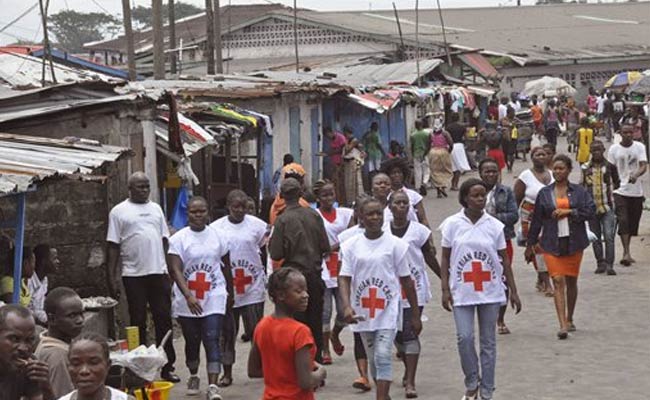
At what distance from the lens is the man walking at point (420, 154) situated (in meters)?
29.9

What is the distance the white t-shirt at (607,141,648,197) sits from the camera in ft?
58.5

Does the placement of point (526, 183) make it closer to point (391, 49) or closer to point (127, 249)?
point (127, 249)

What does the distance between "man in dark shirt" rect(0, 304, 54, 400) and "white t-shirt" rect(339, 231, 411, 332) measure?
4015 mm

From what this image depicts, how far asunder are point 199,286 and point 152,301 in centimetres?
119

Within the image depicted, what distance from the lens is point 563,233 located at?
43.5 feet

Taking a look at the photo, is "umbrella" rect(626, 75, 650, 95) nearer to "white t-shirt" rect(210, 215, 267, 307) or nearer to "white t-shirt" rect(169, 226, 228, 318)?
"white t-shirt" rect(210, 215, 267, 307)

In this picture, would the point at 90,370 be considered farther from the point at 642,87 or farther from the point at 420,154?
the point at 420,154

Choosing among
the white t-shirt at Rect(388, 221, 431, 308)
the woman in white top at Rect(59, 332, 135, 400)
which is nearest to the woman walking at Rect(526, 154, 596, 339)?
the white t-shirt at Rect(388, 221, 431, 308)

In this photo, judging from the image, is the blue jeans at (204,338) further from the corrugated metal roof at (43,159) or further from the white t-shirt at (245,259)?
the corrugated metal roof at (43,159)

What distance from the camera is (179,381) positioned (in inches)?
470

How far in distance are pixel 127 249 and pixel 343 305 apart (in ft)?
8.33

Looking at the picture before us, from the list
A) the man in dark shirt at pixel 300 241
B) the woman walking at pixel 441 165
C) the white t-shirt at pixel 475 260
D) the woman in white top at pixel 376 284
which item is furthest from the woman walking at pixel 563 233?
the woman walking at pixel 441 165

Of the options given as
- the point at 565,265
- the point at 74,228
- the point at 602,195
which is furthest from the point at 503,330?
the point at 74,228

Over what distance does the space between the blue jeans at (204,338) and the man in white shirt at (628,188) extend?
25.6 feet
